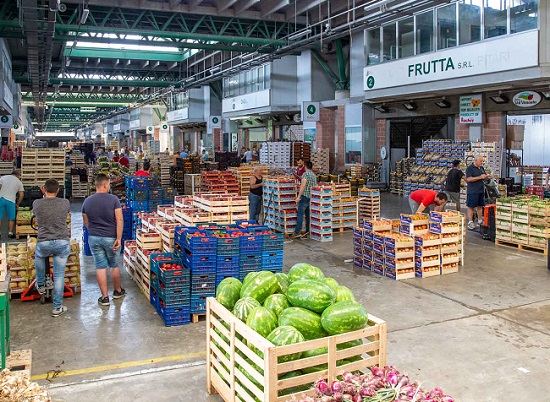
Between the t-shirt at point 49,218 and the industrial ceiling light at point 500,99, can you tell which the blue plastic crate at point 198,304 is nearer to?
the t-shirt at point 49,218

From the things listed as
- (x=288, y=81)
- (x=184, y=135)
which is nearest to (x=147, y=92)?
(x=184, y=135)

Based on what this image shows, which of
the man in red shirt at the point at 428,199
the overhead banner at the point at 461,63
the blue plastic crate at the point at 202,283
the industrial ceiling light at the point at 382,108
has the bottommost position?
the blue plastic crate at the point at 202,283

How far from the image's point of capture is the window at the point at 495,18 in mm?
14672

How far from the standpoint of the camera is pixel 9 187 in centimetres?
1209

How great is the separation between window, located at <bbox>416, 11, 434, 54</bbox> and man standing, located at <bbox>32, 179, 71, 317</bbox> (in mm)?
13913

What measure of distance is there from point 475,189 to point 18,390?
1195 cm

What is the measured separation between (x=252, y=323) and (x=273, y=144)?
21.3 meters

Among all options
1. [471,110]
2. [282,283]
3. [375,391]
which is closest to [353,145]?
[471,110]

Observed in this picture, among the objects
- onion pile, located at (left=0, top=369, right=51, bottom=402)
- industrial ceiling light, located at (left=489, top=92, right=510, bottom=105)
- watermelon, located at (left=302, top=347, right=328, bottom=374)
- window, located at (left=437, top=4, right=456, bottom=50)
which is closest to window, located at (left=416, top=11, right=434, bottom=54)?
window, located at (left=437, top=4, right=456, bottom=50)

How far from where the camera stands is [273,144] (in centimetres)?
2486

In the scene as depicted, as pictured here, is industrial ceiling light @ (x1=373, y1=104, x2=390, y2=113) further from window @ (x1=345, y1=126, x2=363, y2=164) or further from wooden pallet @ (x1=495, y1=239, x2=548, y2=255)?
wooden pallet @ (x1=495, y1=239, x2=548, y2=255)

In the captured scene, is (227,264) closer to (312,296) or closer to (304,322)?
(312,296)

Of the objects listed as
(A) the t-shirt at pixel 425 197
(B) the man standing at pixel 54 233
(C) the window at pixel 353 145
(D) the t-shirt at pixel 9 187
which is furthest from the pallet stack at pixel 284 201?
(C) the window at pixel 353 145

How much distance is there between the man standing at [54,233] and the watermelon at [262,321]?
3.92 m
